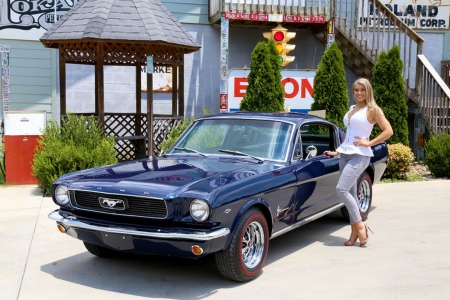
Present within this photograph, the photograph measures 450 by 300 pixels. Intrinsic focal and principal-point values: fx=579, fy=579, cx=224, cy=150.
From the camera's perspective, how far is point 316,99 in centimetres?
1190

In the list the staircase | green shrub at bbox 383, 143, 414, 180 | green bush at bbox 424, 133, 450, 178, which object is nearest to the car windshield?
green shrub at bbox 383, 143, 414, 180

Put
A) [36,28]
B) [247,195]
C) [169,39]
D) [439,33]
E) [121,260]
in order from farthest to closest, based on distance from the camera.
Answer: [439,33] < [36,28] < [169,39] < [121,260] < [247,195]

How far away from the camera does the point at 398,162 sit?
10.9 meters

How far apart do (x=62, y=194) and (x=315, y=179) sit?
A: 261cm

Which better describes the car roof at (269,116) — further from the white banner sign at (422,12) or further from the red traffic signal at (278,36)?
the white banner sign at (422,12)

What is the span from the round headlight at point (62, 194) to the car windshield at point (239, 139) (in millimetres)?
1464

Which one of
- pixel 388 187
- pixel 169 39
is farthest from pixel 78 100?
pixel 388 187

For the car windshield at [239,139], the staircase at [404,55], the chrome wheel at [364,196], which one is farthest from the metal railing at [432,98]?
the car windshield at [239,139]

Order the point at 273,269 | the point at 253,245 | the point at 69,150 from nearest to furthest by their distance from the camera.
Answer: the point at 253,245 → the point at 273,269 → the point at 69,150

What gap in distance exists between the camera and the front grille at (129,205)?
4668 mm

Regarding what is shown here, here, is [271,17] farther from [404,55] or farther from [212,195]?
[212,195]

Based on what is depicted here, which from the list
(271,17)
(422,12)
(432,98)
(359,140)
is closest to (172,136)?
(271,17)

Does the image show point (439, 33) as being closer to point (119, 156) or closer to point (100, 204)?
point (119, 156)

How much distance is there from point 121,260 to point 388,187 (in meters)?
6.00
